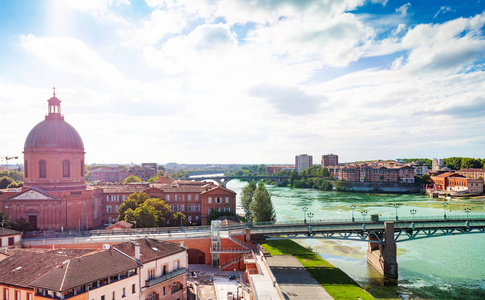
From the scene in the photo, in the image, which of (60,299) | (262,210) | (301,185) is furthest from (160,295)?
(301,185)

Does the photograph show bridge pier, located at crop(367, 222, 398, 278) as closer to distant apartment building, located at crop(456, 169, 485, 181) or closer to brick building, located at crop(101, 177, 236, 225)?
brick building, located at crop(101, 177, 236, 225)

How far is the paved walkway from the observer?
31469mm

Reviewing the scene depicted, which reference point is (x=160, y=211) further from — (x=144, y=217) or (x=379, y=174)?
(x=379, y=174)

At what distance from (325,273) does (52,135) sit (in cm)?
4500

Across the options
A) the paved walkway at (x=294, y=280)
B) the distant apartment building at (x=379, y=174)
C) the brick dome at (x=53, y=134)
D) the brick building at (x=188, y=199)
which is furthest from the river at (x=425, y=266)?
the distant apartment building at (x=379, y=174)

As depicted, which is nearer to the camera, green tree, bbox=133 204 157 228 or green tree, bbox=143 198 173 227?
green tree, bbox=133 204 157 228

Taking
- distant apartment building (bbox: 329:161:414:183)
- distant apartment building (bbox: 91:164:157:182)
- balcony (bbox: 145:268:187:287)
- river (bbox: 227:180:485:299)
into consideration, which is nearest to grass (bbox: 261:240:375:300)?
river (bbox: 227:180:485:299)

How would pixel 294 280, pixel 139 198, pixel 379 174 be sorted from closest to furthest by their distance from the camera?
pixel 294 280 → pixel 139 198 → pixel 379 174

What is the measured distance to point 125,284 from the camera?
27.5 m

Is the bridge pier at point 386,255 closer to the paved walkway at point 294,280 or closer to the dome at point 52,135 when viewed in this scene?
the paved walkway at point 294,280

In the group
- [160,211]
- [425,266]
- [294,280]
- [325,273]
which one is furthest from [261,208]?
[425,266]

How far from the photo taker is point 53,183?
54781 millimetres

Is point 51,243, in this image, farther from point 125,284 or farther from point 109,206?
point 109,206

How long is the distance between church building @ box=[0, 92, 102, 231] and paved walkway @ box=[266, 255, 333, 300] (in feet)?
106
